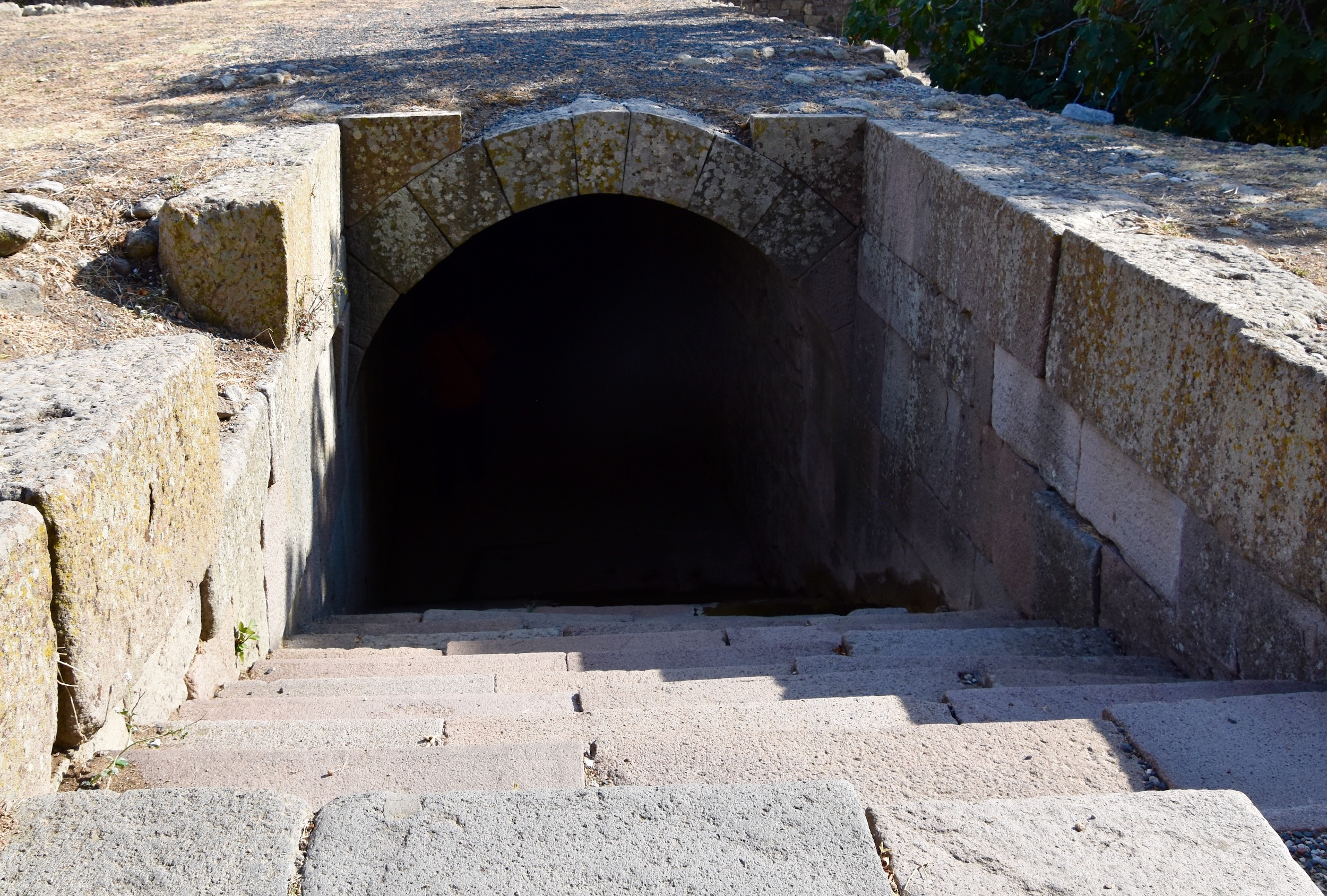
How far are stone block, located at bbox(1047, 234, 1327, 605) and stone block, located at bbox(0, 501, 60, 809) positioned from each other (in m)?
2.29

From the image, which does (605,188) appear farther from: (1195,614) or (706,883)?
(706,883)

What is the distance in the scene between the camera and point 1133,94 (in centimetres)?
549

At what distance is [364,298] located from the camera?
513 centimetres

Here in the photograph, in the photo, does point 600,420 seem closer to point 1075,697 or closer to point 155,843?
point 1075,697

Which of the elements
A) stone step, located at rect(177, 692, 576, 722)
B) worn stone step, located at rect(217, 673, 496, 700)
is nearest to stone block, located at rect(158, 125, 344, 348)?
worn stone step, located at rect(217, 673, 496, 700)

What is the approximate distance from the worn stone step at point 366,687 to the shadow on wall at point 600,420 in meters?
3.32

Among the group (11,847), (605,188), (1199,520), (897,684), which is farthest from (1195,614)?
(605,188)

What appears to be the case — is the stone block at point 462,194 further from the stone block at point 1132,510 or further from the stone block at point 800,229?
the stone block at point 1132,510

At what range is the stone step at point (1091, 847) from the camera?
147cm

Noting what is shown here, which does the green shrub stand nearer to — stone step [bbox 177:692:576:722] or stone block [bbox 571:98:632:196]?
stone block [bbox 571:98:632:196]

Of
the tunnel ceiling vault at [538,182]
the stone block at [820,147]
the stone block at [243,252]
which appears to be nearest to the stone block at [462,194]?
the tunnel ceiling vault at [538,182]

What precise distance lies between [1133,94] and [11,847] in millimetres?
5636

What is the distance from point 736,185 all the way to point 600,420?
4742mm

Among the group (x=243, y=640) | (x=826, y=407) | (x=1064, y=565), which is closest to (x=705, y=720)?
(x=243, y=640)
